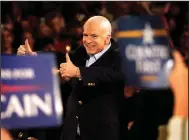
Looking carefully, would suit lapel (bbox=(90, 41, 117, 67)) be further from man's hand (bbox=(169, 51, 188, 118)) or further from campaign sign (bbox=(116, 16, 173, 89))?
man's hand (bbox=(169, 51, 188, 118))

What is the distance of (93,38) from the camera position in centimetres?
191

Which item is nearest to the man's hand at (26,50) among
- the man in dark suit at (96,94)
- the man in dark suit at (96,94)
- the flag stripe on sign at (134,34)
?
the man in dark suit at (96,94)

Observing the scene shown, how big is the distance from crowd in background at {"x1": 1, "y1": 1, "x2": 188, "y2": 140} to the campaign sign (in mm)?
220

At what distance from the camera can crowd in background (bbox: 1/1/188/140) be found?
2309 millimetres

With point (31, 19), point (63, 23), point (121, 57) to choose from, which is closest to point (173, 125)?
point (121, 57)

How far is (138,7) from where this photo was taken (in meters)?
2.36

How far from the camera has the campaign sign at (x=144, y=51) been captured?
184 cm

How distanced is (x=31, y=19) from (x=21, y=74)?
40.4 inches

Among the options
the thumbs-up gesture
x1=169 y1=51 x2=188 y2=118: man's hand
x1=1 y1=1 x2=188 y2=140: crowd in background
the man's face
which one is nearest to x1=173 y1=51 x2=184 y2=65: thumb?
x1=169 y1=51 x2=188 y2=118: man's hand

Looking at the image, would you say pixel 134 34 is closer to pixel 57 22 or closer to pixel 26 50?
pixel 26 50

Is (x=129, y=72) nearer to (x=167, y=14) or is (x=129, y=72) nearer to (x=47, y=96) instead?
(x=47, y=96)

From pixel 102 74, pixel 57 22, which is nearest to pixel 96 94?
pixel 102 74

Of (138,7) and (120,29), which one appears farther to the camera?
(138,7)

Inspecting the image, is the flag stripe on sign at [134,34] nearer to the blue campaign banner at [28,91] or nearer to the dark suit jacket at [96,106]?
the dark suit jacket at [96,106]
